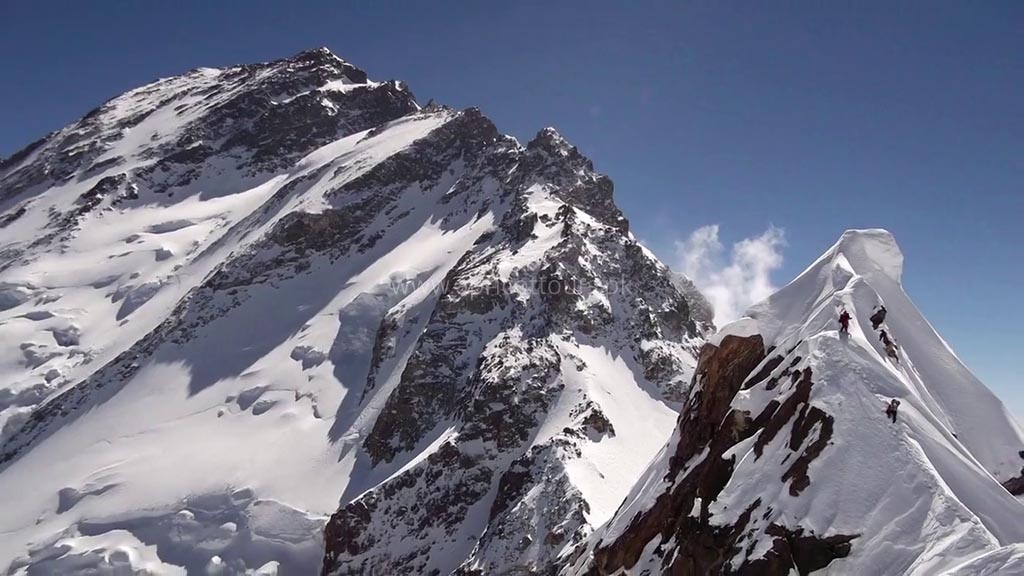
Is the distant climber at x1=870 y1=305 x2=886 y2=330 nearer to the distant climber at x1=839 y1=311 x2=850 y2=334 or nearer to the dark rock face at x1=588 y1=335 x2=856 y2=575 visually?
the distant climber at x1=839 y1=311 x2=850 y2=334

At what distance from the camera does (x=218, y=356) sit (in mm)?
78812

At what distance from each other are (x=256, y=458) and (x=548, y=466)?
32.6 meters

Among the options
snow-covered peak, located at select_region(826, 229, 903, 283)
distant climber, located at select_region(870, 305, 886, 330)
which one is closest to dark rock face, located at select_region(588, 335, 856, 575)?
distant climber, located at select_region(870, 305, 886, 330)

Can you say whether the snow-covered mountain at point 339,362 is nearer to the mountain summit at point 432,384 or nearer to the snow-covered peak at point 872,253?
the mountain summit at point 432,384

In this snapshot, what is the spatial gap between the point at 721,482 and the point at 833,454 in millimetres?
3499

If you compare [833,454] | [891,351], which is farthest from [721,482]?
[891,351]

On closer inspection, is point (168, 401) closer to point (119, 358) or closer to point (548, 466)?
point (119, 358)

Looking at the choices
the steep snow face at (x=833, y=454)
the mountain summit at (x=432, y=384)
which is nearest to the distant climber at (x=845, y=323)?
the steep snow face at (x=833, y=454)

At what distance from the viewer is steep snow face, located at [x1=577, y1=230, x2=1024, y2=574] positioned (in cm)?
1238

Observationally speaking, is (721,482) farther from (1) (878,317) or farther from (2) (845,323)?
(1) (878,317)

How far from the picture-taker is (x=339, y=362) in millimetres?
74000

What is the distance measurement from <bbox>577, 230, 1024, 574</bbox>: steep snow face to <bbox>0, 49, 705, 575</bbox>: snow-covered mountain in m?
18.9

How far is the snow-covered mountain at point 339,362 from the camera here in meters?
49.6

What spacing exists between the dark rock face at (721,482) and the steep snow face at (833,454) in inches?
1.6
